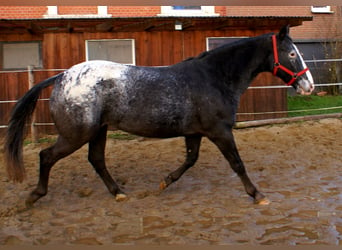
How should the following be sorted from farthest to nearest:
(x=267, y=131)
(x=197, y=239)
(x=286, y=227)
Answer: (x=267, y=131) → (x=286, y=227) → (x=197, y=239)

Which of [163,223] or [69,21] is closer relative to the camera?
[163,223]

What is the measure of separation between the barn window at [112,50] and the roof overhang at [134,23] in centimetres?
37

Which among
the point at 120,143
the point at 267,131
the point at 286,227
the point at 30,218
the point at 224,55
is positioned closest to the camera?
the point at 286,227

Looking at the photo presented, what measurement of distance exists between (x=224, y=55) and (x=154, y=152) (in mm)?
2778

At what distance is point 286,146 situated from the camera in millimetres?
6824

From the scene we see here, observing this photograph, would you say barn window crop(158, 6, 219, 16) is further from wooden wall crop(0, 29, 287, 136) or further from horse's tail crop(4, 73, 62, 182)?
horse's tail crop(4, 73, 62, 182)

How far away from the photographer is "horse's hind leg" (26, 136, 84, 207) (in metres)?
3.93

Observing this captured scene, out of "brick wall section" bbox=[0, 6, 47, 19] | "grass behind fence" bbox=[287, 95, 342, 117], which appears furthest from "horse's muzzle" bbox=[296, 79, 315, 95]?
"brick wall section" bbox=[0, 6, 47, 19]

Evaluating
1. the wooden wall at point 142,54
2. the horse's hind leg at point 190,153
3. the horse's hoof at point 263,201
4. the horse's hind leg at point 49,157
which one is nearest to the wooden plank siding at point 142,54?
the wooden wall at point 142,54

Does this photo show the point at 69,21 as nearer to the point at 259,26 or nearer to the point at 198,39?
the point at 198,39

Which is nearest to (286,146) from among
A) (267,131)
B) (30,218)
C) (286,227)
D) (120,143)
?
(267,131)

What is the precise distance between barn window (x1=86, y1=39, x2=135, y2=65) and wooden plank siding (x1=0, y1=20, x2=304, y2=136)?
0.14m

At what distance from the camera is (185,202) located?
404 cm

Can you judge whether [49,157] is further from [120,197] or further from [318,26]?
[318,26]
